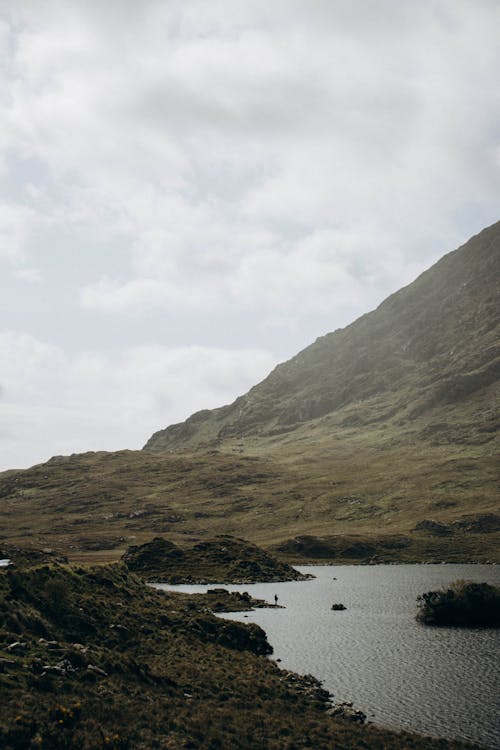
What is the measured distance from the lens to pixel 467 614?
90562 mm

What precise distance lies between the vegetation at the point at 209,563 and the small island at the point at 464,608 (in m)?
63.7

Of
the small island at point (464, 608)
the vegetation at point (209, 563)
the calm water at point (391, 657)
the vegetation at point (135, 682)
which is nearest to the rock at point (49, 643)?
the vegetation at point (135, 682)

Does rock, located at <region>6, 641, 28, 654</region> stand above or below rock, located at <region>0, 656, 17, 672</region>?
above

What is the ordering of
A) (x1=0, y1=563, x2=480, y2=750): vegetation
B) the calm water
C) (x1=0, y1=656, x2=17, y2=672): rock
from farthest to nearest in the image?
the calm water, (x1=0, y1=656, x2=17, y2=672): rock, (x1=0, y1=563, x2=480, y2=750): vegetation

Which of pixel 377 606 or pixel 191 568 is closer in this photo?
pixel 377 606

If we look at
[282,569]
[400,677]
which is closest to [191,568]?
[282,569]

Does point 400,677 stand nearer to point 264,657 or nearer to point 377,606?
point 264,657

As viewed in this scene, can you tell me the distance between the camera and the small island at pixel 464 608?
90312 millimetres

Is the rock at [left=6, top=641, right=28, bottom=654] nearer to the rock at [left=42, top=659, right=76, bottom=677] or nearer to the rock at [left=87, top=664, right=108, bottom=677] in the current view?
the rock at [left=42, top=659, right=76, bottom=677]

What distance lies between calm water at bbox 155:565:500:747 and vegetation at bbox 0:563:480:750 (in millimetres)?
4136

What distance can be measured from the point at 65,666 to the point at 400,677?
33.5 metres

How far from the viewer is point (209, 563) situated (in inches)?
6407

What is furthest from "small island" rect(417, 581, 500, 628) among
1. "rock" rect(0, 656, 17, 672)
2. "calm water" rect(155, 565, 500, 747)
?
"rock" rect(0, 656, 17, 672)

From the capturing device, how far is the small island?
9031cm
